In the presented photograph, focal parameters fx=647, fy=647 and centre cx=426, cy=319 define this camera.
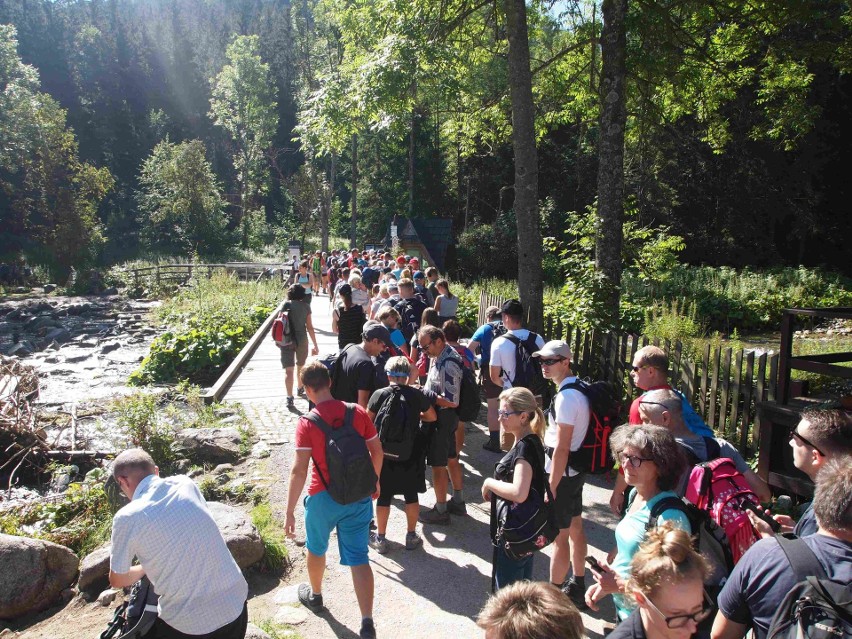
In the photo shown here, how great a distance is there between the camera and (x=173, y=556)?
3.00m

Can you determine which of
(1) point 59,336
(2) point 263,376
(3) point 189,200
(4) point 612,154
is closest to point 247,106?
(3) point 189,200

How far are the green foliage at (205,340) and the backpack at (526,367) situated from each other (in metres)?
8.58

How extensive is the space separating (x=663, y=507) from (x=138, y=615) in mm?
2500

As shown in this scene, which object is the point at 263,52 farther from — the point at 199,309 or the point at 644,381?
the point at 644,381

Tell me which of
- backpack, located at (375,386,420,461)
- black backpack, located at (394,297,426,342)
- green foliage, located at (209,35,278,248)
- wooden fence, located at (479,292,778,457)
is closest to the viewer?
backpack, located at (375,386,420,461)

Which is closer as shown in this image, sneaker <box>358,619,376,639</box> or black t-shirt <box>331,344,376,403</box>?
sneaker <box>358,619,376,639</box>

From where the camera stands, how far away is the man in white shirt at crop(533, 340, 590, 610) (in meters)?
4.09

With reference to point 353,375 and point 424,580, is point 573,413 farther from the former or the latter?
point 353,375

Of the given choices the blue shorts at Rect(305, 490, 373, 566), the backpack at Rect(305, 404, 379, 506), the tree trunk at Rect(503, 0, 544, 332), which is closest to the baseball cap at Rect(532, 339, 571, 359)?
the backpack at Rect(305, 404, 379, 506)

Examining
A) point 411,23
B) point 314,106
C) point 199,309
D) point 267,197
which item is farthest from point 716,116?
point 267,197

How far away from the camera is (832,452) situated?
2.81m

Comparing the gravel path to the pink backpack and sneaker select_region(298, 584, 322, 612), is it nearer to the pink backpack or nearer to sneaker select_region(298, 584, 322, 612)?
sneaker select_region(298, 584, 322, 612)

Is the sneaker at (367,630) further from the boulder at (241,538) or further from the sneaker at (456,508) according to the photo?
the sneaker at (456,508)

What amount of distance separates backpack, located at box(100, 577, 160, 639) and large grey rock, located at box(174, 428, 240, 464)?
464cm
